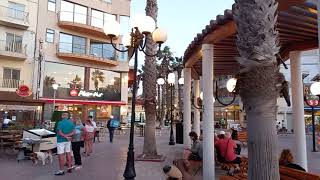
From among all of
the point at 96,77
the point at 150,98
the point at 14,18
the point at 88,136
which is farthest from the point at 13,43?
the point at 150,98

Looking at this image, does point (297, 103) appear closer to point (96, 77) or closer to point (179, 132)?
point (179, 132)

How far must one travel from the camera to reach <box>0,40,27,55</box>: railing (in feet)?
109

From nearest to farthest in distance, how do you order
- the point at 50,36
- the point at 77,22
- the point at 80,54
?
1. the point at 50,36
2. the point at 77,22
3. the point at 80,54

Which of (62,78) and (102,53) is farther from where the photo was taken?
(102,53)

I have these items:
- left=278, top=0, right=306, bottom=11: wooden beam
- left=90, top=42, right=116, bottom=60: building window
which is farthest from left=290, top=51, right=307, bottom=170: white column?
left=90, top=42, right=116, bottom=60: building window

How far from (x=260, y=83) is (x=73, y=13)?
120ft

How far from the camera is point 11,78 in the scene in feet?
111

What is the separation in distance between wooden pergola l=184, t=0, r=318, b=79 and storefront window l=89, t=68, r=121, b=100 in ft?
99.0

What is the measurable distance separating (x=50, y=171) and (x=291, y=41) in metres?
8.02

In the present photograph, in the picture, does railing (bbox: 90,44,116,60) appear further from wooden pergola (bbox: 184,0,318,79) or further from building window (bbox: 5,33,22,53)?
wooden pergola (bbox: 184,0,318,79)

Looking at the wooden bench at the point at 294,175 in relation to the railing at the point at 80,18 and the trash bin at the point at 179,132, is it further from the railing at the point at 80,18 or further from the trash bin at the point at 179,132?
the railing at the point at 80,18

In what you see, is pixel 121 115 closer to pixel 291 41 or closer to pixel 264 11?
pixel 291 41

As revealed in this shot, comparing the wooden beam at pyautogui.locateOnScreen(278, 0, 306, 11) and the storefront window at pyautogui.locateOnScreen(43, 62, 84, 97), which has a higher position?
the storefront window at pyautogui.locateOnScreen(43, 62, 84, 97)

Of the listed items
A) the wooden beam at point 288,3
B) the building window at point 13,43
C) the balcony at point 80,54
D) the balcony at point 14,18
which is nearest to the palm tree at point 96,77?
the balcony at point 80,54
